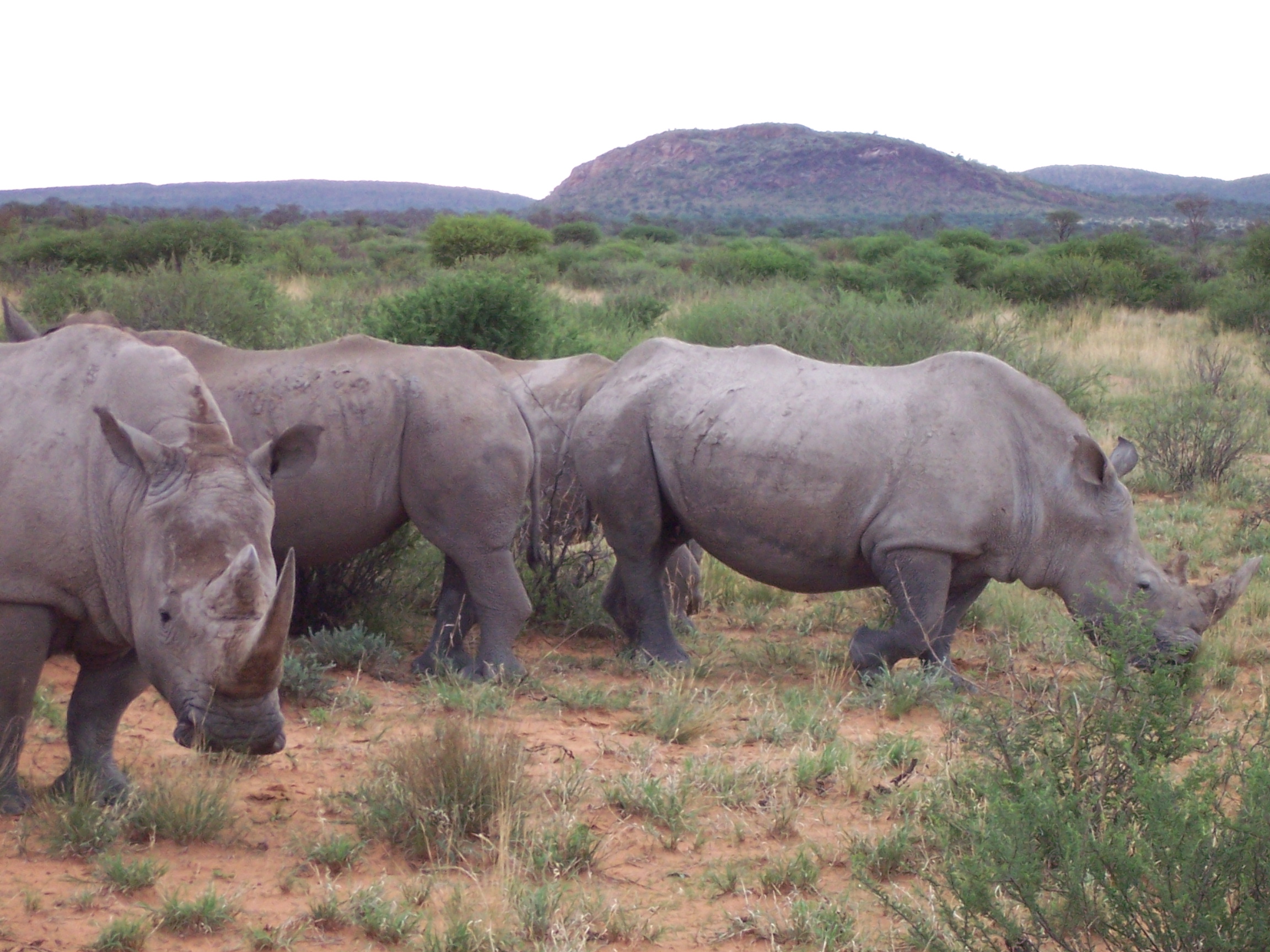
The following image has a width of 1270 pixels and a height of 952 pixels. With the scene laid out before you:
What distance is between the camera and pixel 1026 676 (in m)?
4.92

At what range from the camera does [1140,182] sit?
528 ft

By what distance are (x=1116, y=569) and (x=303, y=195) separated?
143635 millimetres

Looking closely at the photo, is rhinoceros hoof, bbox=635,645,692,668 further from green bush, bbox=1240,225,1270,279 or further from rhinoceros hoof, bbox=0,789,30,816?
green bush, bbox=1240,225,1270,279

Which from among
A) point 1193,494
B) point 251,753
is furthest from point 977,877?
point 1193,494

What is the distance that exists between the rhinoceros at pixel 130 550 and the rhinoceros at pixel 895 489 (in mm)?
2620

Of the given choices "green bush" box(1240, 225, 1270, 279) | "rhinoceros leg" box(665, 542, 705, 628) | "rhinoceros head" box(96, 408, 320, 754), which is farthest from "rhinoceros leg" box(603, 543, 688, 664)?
"green bush" box(1240, 225, 1270, 279)

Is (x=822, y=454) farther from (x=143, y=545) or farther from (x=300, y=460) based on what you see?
(x=143, y=545)

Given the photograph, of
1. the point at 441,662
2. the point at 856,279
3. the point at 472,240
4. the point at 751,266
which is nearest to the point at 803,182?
the point at 751,266

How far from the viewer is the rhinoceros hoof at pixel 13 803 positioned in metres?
4.09

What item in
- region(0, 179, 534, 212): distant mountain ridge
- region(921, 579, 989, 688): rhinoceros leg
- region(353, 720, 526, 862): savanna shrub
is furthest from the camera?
region(0, 179, 534, 212): distant mountain ridge

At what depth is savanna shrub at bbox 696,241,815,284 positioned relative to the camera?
1090 inches

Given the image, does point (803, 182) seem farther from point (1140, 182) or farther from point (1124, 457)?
point (1124, 457)

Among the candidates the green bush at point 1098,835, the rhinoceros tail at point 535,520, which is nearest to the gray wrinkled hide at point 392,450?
the rhinoceros tail at point 535,520

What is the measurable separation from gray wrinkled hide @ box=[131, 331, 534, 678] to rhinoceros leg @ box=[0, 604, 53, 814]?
1.66m
